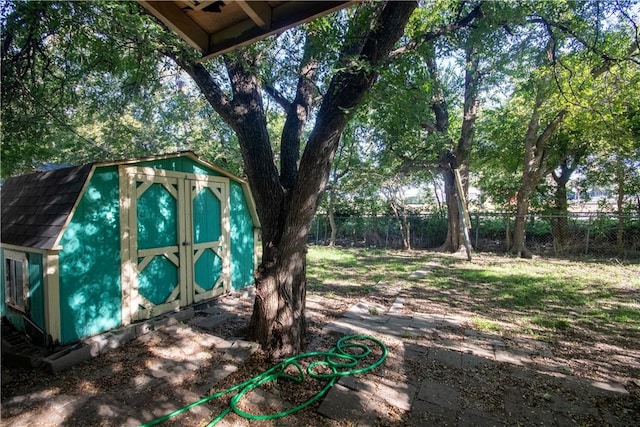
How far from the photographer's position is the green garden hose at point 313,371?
7.99 ft

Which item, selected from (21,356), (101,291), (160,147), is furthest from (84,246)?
(160,147)

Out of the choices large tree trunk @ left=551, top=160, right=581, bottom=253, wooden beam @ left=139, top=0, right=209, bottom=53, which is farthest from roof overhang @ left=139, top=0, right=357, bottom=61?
large tree trunk @ left=551, top=160, right=581, bottom=253

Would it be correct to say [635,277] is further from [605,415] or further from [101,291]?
[101,291]

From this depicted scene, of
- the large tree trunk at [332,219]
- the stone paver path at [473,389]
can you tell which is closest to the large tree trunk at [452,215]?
the large tree trunk at [332,219]

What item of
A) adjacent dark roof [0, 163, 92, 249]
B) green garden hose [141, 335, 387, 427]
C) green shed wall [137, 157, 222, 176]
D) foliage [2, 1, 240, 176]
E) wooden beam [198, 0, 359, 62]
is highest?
foliage [2, 1, 240, 176]

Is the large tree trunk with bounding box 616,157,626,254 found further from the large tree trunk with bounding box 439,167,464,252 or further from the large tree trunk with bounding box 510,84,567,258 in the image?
the large tree trunk with bounding box 439,167,464,252

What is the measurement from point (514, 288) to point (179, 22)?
6.88 meters

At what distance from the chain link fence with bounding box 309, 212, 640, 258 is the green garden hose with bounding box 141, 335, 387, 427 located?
9314mm

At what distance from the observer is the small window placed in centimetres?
370

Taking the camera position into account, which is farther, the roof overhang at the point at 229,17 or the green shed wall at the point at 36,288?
the green shed wall at the point at 36,288

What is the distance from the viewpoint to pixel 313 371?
3082 millimetres

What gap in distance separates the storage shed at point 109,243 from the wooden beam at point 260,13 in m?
2.99

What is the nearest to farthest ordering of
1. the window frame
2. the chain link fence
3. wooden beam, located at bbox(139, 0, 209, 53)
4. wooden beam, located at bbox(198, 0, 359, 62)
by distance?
wooden beam, located at bbox(198, 0, 359, 62) → wooden beam, located at bbox(139, 0, 209, 53) → the window frame → the chain link fence

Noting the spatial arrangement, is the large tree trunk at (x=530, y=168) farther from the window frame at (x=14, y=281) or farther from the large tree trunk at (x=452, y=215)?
the window frame at (x=14, y=281)
